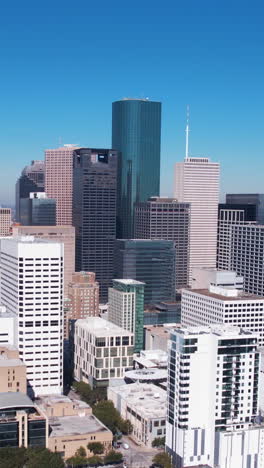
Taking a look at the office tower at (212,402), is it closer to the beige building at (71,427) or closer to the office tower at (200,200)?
the beige building at (71,427)

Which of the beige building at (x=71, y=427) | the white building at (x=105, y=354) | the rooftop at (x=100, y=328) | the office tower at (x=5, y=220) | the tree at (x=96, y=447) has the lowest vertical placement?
the tree at (x=96, y=447)

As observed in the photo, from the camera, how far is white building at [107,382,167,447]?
7462 centimetres

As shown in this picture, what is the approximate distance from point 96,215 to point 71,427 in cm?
9754

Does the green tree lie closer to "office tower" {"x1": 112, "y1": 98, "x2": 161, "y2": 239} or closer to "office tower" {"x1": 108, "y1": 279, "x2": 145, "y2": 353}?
"office tower" {"x1": 108, "y1": 279, "x2": 145, "y2": 353}

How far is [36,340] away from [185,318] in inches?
1038

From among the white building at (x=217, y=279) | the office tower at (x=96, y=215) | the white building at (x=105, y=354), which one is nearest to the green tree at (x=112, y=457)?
the white building at (x=105, y=354)

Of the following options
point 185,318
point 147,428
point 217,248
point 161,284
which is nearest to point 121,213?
point 217,248

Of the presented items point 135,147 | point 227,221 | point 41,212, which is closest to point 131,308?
point 227,221

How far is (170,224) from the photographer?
16125cm

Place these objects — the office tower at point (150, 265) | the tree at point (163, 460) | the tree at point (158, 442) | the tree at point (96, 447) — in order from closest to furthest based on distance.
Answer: the tree at point (163, 460)
the tree at point (96, 447)
the tree at point (158, 442)
the office tower at point (150, 265)

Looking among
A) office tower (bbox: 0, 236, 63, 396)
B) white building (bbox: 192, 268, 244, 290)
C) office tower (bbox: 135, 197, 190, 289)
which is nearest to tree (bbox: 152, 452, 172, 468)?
office tower (bbox: 0, 236, 63, 396)

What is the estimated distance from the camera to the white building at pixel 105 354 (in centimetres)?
9450

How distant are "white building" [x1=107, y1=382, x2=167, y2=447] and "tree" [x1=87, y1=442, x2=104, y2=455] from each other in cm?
636

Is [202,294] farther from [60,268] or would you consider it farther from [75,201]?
[75,201]
